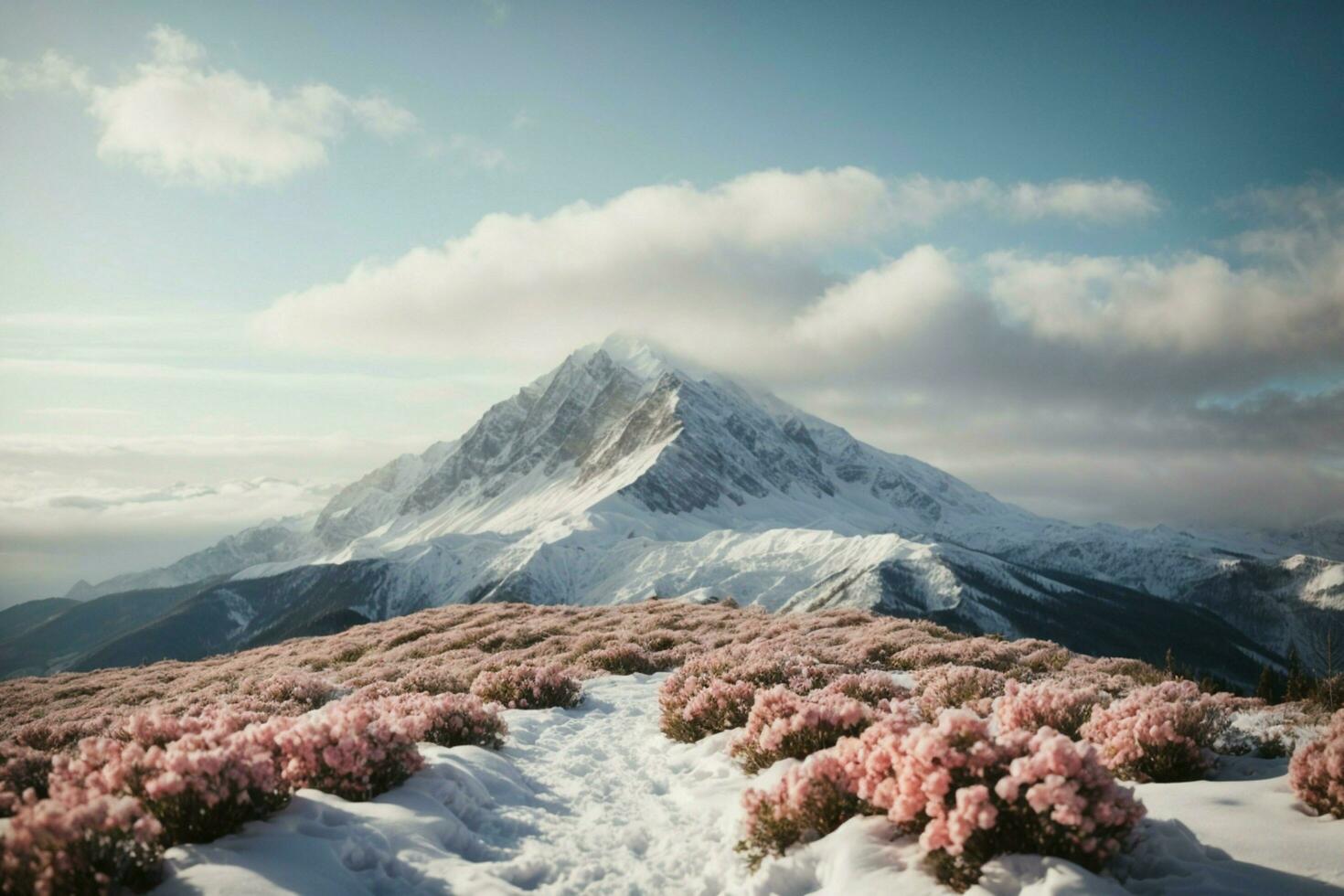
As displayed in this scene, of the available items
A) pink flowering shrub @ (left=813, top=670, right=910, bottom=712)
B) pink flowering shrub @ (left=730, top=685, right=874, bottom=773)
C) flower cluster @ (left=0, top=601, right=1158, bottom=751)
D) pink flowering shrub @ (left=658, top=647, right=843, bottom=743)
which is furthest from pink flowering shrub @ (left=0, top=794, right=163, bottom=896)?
pink flowering shrub @ (left=813, top=670, right=910, bottom=712)

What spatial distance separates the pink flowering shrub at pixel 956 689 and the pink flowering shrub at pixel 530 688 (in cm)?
709

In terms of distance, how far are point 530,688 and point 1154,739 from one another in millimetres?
11075

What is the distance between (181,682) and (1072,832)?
29.4 metres

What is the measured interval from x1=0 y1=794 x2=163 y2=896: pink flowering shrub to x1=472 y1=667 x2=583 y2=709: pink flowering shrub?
9932 millimetres

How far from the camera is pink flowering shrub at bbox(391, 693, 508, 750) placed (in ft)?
34.1

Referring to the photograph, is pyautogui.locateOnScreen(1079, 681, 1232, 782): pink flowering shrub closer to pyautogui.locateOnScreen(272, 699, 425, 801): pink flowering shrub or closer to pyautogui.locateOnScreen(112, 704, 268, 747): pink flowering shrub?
pyautogui.locateOnScreen(272, 699, 425, 801): pink flowering shrub

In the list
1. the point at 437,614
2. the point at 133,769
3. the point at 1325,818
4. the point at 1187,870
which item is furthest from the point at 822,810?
the point at 437,614

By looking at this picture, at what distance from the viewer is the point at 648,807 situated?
8.52 meters

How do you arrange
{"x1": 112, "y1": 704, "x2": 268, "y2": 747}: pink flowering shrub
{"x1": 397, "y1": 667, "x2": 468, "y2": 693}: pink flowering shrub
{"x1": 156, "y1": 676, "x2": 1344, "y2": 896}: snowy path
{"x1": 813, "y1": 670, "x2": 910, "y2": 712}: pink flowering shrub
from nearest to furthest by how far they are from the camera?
{"x1": 156, "y1": 676, "x2": 1344, "y2": 896}: snowy path
{"x1": 112, "y1": 704, "x2": 268, "y2": 747}: pink flowering shrub
{"x1": 813, "y1": 670, "x2": 910, "y2": 712}: pink flowering shrub
{"x1": 397, "y1": 667, "x2": 468, "y2": 693}: pink flowering shrub

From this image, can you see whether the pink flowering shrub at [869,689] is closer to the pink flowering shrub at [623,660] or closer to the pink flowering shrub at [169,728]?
the pink flowering shrub at [623,660]

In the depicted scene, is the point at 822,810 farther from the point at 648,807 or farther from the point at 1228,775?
the point at 1228,775

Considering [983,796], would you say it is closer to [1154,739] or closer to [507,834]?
[1154,739]

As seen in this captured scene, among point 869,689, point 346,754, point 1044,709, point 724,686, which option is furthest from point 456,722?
point 1044,709

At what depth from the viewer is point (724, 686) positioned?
11.5m
